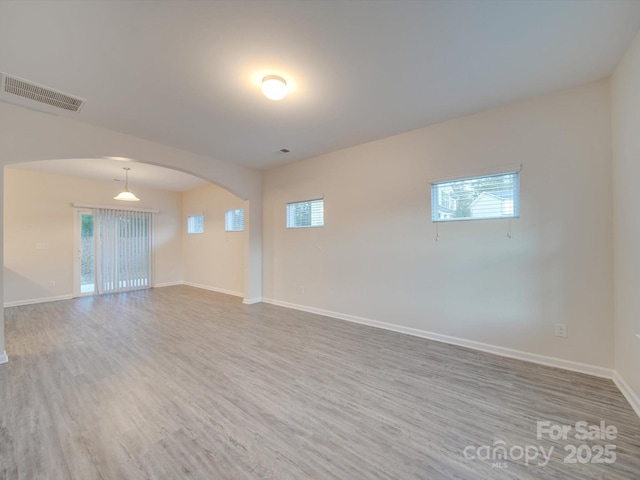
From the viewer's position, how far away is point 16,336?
3.36 metres

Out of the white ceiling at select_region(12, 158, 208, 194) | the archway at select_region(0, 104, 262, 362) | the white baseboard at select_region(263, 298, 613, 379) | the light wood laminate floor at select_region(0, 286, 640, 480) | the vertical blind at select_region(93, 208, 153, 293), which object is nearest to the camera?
the light wood laminate floor at select_region(0, 286, 640, 480)

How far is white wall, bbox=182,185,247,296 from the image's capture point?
20.2ft

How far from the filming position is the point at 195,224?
7.41 metres

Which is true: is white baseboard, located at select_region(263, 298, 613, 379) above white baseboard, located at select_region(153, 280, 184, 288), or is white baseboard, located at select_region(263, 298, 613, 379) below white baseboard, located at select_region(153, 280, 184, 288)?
below

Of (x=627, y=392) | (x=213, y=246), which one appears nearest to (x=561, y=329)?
(x=627, y=392)

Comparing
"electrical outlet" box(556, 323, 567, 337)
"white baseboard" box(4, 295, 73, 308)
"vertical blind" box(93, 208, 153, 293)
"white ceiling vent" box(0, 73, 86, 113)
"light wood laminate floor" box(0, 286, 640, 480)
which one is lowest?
"light wood laminate floor" box(0, 286, 640, 480)

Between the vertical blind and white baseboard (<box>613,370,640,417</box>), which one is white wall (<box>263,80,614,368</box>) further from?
the vertical blind

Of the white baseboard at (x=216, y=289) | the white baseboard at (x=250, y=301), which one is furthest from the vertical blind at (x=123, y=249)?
the white baseboard at (x=250, y=301)

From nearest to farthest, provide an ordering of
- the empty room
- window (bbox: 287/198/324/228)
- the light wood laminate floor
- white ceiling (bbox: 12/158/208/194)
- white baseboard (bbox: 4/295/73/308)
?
the light wood laminate floor < the empty room < window (bbox: 287/198/324/228) < white ceiling (bbox: 12/158/208/194) < white baseboard (bbox: 4/295/73/308)

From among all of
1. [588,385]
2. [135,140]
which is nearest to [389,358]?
[588,385]

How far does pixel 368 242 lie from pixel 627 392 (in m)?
2.82

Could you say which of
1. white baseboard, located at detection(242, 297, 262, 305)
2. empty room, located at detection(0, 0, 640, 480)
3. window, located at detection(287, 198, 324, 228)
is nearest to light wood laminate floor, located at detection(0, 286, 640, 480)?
empty room, located at detection(0, 0, 640, 480)

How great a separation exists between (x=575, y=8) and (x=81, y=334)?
19.9 feet

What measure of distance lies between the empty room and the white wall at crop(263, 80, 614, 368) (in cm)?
2
